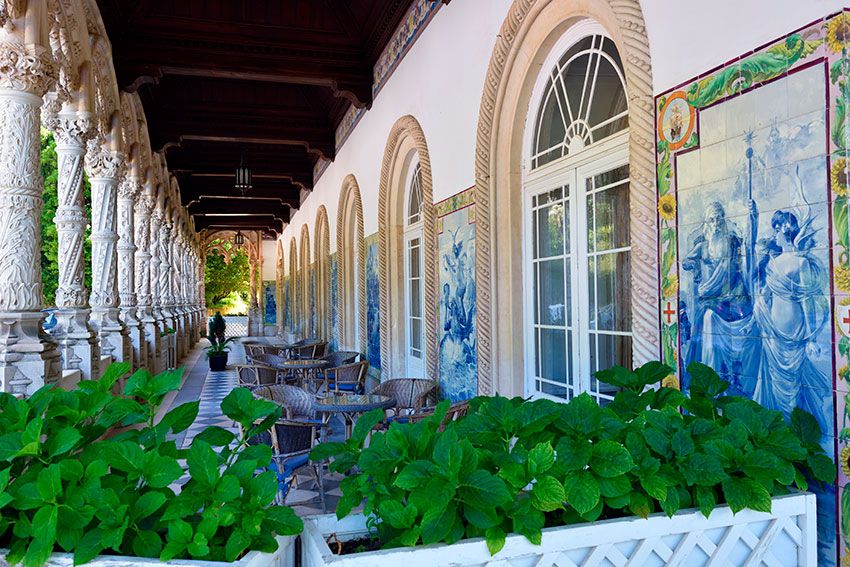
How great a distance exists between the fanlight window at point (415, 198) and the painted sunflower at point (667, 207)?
4.38 metres

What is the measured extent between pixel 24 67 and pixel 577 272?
3.82m

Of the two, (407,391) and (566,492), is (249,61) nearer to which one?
(407,391)

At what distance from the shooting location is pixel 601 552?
1490 mm

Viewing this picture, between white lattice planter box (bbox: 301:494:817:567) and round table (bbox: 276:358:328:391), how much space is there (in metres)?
6.32

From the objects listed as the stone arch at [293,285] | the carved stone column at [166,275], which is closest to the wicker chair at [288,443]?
the carved stone column at [166,275]

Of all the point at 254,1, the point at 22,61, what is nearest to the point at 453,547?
the point at 22,61

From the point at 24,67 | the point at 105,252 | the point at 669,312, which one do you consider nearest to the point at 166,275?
the point at 105,252

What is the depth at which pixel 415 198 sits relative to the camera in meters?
7.19

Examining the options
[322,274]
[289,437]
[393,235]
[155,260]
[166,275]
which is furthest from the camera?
[166,275]

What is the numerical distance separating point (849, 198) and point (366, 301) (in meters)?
7.44

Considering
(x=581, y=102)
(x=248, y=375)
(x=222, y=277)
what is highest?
(x=222, y=277)

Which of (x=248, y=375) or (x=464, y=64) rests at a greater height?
(x=464, y=64)

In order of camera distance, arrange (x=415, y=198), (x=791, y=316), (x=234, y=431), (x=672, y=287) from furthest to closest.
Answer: (x=415, y=198) → (x=234, y=431) → (x=672, y=287) → (x=791, y=316)

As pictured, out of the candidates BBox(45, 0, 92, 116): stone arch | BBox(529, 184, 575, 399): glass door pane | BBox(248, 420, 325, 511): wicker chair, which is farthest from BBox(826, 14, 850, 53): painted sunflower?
BBox(45, 0, 92, 116): stone arch
